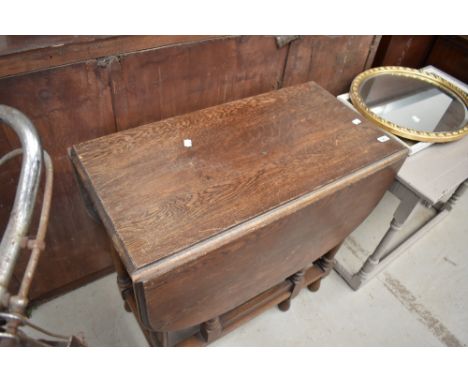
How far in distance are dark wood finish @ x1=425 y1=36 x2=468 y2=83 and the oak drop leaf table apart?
114 cm

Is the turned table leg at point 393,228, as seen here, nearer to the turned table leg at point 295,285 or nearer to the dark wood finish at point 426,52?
the turned table leg at point 295,285

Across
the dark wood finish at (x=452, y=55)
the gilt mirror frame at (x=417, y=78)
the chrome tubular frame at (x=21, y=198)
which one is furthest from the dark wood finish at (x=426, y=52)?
the chrome tubular frame at (x=21, y=198)

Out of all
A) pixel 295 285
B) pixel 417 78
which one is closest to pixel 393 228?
pixel 295 285

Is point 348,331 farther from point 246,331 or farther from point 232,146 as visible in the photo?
point 232,146

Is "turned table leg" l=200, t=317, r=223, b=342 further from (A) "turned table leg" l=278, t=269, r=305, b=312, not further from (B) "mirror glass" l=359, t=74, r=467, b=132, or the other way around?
(B) "mirror glass" l=359, t=74, r=467, b=132

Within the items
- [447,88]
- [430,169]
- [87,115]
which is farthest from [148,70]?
[447,88]

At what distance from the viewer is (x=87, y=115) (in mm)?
953

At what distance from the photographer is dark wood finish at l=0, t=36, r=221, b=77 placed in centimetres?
75

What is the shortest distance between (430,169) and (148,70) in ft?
3.04

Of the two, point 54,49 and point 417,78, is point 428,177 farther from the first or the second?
point 54,49

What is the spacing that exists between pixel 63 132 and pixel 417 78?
1333 millimetres

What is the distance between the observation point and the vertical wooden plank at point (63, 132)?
831mm

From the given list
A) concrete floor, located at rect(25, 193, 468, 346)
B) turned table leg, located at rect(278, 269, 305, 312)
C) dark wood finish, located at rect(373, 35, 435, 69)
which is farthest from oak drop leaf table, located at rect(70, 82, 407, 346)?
dark wood finish, located at rect(373, 35, 435, 69)

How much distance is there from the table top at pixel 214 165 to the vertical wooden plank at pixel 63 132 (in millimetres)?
132
